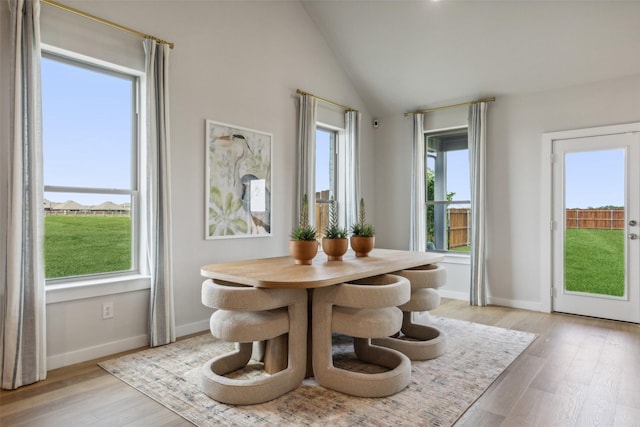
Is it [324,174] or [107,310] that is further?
[324,174]

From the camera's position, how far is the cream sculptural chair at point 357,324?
2.29 metres

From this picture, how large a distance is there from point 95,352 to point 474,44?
15.0ft

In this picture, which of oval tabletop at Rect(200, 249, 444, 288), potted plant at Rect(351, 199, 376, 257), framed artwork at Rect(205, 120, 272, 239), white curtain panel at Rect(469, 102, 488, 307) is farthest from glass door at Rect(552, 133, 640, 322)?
framed artwork at Rect(205, 120, 272, 239)

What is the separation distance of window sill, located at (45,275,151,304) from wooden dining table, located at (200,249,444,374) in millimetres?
853

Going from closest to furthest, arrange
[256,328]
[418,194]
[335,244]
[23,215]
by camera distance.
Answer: [256,328], [23,215], [335,244], [418,194]

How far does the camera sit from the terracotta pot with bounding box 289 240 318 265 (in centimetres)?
280

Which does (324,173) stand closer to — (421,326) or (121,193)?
(421,326)

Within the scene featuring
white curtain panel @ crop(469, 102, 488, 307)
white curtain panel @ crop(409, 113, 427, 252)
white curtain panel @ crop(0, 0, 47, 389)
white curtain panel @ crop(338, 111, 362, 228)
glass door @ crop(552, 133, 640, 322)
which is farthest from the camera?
white curtain panel @ crop(409, 113, 427, 252)

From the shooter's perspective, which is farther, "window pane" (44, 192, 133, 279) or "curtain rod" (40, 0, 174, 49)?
"window pane" (44, 192, 133, 279)

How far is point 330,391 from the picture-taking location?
7.72 ft

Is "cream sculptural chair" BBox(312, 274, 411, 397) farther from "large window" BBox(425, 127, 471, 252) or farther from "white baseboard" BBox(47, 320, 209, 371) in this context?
"large window" BBox(425, 127, 471, 252)

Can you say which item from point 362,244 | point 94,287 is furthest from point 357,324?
point 94,287

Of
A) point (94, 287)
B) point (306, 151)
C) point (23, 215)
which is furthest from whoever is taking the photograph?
point (306, 151)

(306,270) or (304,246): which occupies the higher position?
(304,246)
